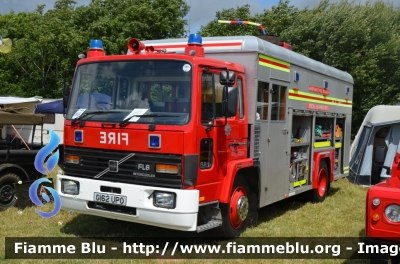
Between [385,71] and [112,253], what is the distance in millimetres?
21933

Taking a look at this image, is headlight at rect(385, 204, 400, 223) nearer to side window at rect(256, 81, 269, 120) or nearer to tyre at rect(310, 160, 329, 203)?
side window at rect(256, 81, 269, 120)

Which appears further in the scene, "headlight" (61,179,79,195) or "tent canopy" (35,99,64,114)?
"tent canopy" (35,99,64,114)

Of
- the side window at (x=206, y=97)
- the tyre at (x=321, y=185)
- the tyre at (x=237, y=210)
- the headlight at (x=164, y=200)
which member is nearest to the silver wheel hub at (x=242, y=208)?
the tyre at (x=237, y=210)

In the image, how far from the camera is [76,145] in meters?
6.15

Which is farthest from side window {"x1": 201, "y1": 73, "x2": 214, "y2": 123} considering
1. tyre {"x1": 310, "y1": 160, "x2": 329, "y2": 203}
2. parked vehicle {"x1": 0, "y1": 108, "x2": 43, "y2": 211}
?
tyre {"x1": 310, "y1": 160, "x2": 329, "y2": 203}

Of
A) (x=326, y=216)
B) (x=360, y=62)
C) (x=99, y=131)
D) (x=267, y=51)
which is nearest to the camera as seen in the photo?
(x=99, y=131)

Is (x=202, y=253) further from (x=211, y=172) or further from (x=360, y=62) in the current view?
(x=360, y=62)

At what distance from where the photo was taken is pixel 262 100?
276 inches

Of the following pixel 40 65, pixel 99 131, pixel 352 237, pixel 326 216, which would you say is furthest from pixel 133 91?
pixel 40 65

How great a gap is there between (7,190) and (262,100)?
486cm

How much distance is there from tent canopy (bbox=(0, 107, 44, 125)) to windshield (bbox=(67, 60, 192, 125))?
2966mm

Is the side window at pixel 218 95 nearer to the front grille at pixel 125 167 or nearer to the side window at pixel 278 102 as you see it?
the front grille at pixel 125 167

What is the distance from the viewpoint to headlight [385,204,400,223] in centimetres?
438

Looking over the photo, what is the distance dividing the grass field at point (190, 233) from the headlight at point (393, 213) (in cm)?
172
